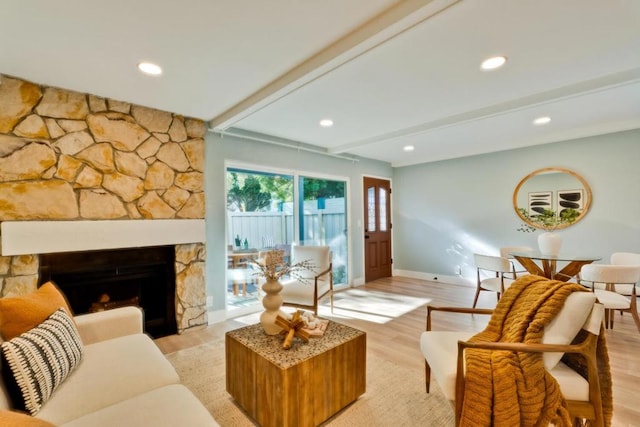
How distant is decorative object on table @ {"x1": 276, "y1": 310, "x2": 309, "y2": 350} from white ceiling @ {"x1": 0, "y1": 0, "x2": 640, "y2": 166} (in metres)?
1.75

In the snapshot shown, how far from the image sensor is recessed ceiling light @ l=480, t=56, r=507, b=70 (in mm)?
2082

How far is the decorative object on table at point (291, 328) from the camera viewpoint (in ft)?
5.86

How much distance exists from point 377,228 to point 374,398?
13.1 feet

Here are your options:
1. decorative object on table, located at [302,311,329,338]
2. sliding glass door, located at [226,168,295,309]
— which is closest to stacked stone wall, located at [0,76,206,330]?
sliding glass door, located at [226,168,295,309]

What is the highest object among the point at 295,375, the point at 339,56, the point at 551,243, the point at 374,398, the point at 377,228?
the point at 339,56

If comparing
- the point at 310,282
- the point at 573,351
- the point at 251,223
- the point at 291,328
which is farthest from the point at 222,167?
the point at 573,351

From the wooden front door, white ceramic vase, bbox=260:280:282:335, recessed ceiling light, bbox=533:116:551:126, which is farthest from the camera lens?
the wooden front door

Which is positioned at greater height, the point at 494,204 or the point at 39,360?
the point at 494,204

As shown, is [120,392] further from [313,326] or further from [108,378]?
[313,326]

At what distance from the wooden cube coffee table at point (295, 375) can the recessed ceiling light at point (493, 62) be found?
2.16 m

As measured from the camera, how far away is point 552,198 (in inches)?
169

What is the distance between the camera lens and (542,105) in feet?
9.27

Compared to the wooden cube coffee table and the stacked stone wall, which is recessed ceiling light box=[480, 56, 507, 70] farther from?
the stacked stone wall

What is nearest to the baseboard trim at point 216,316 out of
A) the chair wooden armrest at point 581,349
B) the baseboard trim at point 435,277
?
the chair wooden armrest at point 581,349
